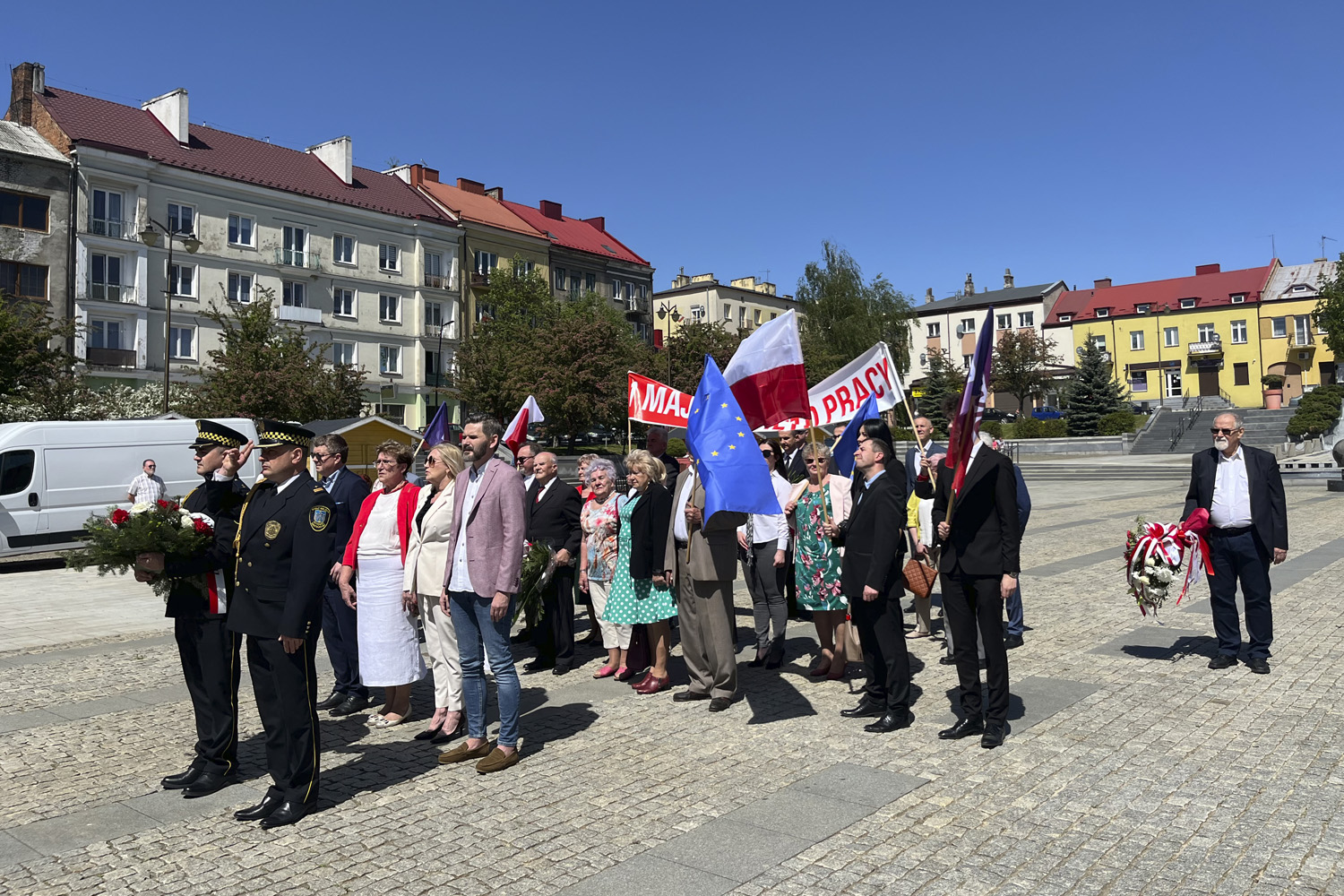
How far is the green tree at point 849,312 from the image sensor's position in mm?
68438

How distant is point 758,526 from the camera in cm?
852

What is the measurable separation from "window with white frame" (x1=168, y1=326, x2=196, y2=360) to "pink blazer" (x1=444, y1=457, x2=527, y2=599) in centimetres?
4564

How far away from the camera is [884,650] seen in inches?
261

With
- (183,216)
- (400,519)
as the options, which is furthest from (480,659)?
(183,216)

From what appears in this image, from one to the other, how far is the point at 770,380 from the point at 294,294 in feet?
161

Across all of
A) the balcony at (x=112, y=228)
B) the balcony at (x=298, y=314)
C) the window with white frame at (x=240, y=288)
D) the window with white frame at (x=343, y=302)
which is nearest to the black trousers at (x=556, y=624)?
the balcony at (x=112, y=228)

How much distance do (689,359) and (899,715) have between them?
50884mm

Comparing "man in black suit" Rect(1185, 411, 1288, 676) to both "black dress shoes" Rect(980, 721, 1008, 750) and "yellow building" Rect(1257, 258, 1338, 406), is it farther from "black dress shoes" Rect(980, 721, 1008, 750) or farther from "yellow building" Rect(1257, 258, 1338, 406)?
"yellow building" Rect(1257, 258, 1338, 406)

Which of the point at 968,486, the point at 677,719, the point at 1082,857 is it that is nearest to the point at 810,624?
the point at 677,719

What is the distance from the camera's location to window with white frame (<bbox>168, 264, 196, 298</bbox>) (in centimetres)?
4650

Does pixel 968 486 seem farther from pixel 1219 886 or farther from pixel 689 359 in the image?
pixel 689 359

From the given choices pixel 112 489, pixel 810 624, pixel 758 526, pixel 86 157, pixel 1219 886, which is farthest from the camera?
pixel 86 157

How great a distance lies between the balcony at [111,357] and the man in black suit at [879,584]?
145ft

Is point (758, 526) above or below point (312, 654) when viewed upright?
above
